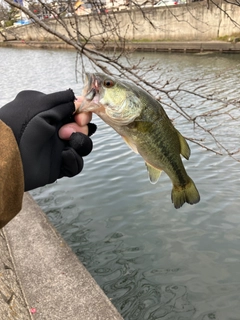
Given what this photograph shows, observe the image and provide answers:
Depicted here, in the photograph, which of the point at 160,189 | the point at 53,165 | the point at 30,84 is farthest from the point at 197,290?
the point at 30,84

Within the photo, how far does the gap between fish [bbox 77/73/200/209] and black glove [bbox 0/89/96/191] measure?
157mm

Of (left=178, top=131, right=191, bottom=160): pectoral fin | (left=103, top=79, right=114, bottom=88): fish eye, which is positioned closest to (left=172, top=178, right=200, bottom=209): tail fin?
(left=178, top=131, right=191, bottom=160): pectoral fin

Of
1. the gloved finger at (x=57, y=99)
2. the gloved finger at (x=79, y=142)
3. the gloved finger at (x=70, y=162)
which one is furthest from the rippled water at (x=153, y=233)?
the gloved finger at (x=57, y=99)

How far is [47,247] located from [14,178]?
3.41 m

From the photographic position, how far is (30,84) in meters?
20.9

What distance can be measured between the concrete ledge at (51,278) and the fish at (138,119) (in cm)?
200

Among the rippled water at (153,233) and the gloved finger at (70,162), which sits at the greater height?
the gloved finger at (70,162)

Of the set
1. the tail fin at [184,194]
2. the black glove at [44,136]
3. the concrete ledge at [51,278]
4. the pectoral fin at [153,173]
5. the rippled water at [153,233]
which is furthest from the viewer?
the rippled water at [153,233]

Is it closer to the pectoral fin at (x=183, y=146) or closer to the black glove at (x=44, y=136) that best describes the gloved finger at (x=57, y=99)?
the black glove at (x=44, y=136)

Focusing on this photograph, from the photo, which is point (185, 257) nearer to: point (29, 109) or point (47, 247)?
point (47, 247)

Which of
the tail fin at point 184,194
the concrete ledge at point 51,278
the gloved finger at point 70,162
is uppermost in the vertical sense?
the gloved finger at point 70,162

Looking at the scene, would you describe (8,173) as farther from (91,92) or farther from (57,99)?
(91,92)

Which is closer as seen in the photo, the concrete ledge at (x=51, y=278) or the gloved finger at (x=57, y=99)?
the gloved finger at (x=57, y=99)

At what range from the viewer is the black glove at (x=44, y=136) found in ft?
5.56
